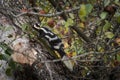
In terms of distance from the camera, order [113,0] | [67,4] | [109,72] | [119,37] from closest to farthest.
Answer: [113,0] < [119,37] < [109,72] < [67,4]

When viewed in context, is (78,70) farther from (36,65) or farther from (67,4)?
(67,4)

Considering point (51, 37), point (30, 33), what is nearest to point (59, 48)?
point (51, 37)

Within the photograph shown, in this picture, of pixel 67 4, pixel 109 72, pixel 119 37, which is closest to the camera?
pixel 119 37

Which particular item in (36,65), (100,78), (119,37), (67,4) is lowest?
(100,78)

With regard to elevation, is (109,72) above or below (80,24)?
below

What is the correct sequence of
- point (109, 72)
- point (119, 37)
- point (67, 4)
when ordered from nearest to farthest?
point (119, 37) → point (109, 72) → point (67, 4)

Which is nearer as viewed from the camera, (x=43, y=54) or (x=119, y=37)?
(x=119, y=37)

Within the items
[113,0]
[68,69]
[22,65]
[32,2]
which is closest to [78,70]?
[68,69]

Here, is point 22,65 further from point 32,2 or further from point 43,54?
point 32,2

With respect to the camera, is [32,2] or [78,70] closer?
[78,70]
